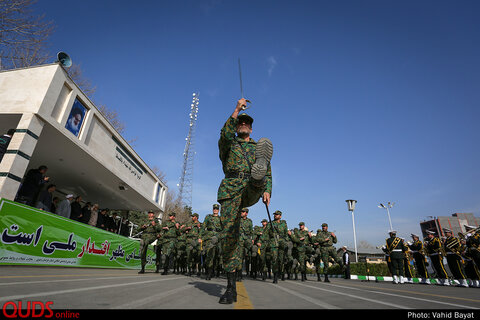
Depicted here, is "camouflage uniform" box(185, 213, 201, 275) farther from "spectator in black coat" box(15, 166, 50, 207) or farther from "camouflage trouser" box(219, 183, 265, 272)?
"camouflage trouser" box(219, 183, 265, 272)

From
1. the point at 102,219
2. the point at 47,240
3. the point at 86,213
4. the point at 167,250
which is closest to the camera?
the point at 47,240

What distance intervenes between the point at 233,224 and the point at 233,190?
0.46 meters

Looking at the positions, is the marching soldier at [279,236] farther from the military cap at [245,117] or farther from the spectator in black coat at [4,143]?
the spectator in black coat at [4,143]

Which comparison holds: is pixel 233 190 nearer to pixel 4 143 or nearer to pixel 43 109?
pixel 4 143

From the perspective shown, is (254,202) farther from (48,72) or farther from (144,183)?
(144,183)

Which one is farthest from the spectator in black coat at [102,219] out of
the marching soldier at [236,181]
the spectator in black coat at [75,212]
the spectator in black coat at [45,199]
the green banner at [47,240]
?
the marching soldier at [236,181]

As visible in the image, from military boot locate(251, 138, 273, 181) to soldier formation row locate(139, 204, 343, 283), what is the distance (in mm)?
5236

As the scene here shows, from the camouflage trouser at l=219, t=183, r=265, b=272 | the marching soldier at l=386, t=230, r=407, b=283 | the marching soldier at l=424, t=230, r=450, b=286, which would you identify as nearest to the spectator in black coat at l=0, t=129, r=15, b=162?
the camouflage trouser at l=219, t=183, r=265, b=272

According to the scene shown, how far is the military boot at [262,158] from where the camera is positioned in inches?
105

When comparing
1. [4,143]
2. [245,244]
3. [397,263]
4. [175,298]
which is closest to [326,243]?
[397,263]

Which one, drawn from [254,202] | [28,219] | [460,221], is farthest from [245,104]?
[460,221]

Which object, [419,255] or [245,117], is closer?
[245,117]

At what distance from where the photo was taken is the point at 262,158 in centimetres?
283

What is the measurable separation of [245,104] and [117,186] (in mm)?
13906
